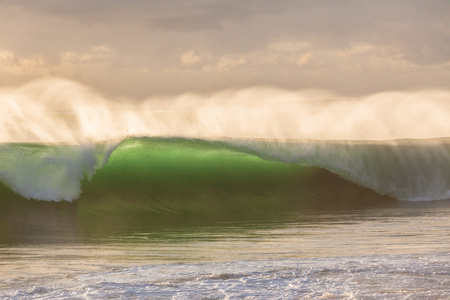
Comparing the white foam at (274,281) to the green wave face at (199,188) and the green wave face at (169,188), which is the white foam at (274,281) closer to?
the green wave face at (169,188)

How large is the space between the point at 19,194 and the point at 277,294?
7262mm

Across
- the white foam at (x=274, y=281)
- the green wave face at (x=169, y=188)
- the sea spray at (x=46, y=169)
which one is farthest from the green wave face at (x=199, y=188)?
the white foam at (x=274, y=281)

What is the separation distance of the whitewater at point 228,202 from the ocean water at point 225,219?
0.03 metres

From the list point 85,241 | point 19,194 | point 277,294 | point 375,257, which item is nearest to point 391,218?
point 375,257

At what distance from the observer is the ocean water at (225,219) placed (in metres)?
5.46

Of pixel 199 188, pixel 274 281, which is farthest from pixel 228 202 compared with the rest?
pixel 274 281

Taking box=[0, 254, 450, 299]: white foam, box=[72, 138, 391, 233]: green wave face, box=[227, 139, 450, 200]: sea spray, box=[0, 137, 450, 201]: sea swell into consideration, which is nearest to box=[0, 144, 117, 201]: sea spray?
box=[0, 137, 450, 201]: sea swell

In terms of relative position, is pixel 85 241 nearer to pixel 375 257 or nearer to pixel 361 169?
pixel 375 257

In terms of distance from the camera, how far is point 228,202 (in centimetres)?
1235

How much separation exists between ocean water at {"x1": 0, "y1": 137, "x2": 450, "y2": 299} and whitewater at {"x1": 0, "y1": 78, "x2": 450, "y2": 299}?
0.09 feet

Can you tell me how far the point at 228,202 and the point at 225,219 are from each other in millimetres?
1988

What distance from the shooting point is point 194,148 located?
15.3m

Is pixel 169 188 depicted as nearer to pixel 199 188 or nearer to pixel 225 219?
pixel 199 188

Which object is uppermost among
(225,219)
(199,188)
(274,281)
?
(199,188)
